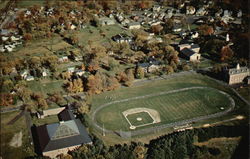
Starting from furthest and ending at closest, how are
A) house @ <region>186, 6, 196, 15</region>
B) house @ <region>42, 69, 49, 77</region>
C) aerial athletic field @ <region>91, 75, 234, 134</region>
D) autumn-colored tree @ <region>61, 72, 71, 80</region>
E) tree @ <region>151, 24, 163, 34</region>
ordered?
house @ <region>186, 6, 196, 15</region>
tree @ <region>151, 24, 163, 34</region>
house @ <region>42, 69, 49, 77</region>
autumn-colored tree @ <region>61, 72, 71, 80</region>
aerial athletic field @ <region>91, 75, 234, 134</region>

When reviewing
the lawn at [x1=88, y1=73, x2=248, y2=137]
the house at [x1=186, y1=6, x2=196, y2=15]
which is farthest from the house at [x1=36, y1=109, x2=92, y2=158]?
the house at [x1=186, y1=6, x2=196, y2=15]

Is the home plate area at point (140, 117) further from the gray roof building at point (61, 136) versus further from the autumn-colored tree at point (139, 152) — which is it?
the gray roof building at point (61, 136)

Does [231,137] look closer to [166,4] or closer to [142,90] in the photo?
[142,90]

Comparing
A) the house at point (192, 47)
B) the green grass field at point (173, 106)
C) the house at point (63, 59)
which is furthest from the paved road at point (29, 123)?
the house at point (192, 47)

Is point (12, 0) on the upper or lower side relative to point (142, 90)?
upper

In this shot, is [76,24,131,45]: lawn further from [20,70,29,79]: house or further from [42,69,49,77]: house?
[20,70,29,79]: house

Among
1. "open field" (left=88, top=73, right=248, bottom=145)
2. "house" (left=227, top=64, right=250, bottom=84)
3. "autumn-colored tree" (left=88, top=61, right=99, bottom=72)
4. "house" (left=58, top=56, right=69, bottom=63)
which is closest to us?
"open field" (left=88, top=73, right=248, bottom=145)

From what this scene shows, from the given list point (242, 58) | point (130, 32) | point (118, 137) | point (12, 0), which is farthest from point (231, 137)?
point (12, 0)
